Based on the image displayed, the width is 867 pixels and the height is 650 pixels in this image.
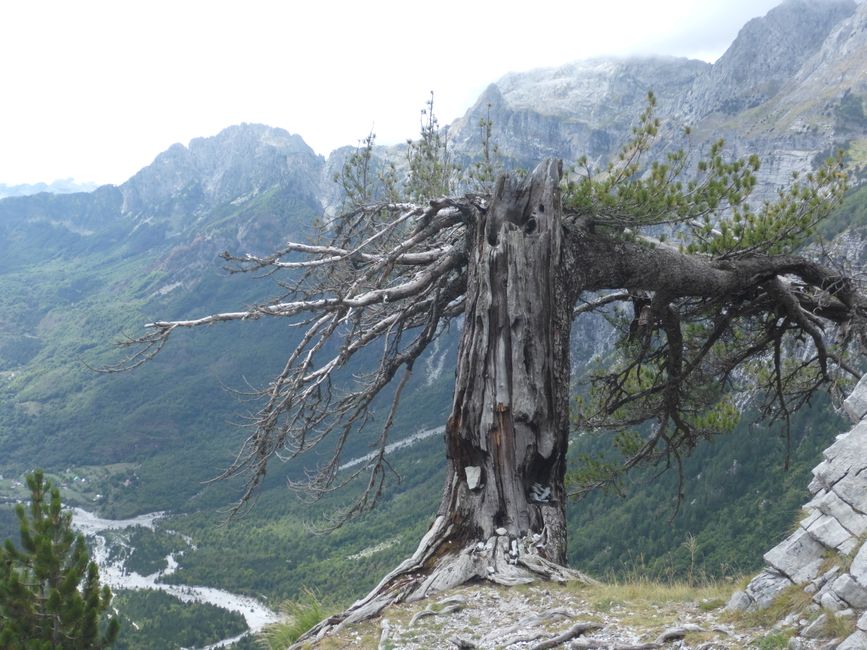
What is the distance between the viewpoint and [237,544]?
132 m

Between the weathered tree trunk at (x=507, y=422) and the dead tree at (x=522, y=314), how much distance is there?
2 centimetres

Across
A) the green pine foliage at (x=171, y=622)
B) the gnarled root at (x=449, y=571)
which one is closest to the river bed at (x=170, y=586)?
the green pine foliage at (x=171, y=622)

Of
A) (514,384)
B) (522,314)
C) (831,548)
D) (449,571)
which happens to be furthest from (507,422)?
(831,548)


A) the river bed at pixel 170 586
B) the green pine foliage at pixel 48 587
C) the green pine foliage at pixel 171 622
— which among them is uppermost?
the green pine foliage at pixel 48 587

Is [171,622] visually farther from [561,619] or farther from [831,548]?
[831,548]

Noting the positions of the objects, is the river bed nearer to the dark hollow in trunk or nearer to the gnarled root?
the gnarled root

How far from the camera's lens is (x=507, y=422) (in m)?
6.86

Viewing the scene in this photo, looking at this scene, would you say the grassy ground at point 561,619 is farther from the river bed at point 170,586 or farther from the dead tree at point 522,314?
the river bed at point 170,586

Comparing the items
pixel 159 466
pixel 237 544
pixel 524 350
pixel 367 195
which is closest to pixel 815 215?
pixel 524 350

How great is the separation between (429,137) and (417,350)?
5.07 m

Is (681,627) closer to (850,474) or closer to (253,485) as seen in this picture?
(850,474)

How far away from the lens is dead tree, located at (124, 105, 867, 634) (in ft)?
22.5

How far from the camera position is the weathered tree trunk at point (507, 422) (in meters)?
6.58

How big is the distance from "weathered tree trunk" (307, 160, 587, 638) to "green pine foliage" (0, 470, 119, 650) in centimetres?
612
